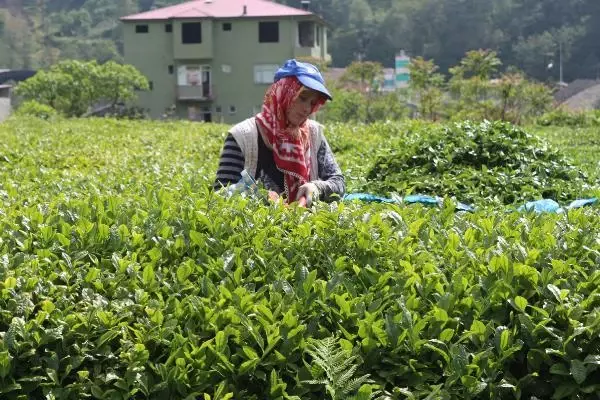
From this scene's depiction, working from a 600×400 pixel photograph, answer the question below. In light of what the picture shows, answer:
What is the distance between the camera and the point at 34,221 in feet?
10.6

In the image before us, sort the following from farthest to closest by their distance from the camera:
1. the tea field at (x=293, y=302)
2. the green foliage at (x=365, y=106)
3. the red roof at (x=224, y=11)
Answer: the red roof at (x=224, y=11) < the green foliage at (x=365, y=106) < the tea field at (x=293, y=302)

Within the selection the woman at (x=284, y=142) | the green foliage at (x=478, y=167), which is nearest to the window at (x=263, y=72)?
the green foliage at (x=478, y=167)

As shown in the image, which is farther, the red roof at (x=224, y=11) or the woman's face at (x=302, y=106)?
the red roof at (x=224, y=11)

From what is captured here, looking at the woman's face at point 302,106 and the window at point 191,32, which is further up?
the window at point 191,32

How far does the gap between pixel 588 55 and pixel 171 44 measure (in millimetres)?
32673

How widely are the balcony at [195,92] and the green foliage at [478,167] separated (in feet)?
127

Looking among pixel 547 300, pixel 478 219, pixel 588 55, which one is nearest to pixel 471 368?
pixel 547 300

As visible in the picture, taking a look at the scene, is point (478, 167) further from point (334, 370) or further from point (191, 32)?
point (191, 32)

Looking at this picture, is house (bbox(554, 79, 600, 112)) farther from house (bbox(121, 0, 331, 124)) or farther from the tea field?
the tea field

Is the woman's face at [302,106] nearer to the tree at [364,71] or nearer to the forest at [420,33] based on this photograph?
the tree at [364,71]

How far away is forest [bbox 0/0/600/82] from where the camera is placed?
62625 millimetres

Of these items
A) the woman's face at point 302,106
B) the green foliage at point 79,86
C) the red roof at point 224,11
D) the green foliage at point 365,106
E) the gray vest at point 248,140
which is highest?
the red roof at point 224,11

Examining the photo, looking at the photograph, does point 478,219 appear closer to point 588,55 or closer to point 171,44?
point 171,44

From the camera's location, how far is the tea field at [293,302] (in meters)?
2.22
